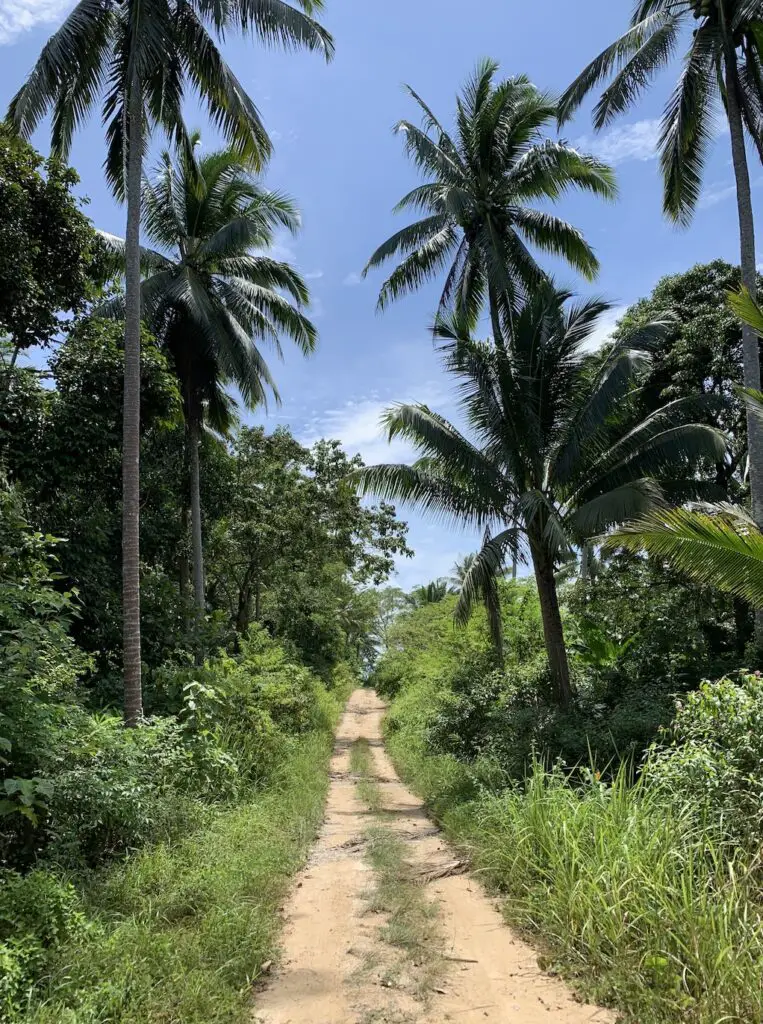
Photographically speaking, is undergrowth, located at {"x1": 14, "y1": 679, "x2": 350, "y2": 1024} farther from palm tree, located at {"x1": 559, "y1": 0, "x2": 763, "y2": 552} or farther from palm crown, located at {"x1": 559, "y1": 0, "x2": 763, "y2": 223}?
palm crown, located at {"x1": 559, "y1": 0, "x2": 763, "y2": 223}

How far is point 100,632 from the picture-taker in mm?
9609

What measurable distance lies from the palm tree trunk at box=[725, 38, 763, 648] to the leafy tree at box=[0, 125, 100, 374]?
9460 mm

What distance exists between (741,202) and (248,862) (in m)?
11.7

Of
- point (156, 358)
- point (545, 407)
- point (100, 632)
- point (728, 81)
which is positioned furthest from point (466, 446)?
point (728, 81)

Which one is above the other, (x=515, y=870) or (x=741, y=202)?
(x=741, y=202)

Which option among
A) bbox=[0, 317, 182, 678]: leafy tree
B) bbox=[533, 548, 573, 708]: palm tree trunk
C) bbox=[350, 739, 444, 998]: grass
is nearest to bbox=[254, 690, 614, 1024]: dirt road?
bbox=[350, 739, 444, 998]: grass

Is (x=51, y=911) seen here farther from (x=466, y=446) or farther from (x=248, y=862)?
(x=466, y=446)

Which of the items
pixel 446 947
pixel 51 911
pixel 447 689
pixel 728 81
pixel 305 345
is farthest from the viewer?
pixel 305 345

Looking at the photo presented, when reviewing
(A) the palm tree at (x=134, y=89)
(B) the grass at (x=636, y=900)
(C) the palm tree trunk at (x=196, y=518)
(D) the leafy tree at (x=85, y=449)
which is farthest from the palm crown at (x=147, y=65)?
(B) the grass at (x=636, y=900)

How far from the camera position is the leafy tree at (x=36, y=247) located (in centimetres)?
752

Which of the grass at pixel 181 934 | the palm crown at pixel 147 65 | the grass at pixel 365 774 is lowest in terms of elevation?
the grass at pixel 365 774

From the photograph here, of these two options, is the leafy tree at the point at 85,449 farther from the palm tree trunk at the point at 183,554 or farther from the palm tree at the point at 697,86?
the palm tree at the point at 697,86

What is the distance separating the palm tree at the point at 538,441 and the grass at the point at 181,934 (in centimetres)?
568

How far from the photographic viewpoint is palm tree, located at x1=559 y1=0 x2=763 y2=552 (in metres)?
10.1
